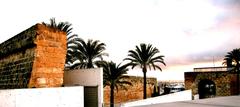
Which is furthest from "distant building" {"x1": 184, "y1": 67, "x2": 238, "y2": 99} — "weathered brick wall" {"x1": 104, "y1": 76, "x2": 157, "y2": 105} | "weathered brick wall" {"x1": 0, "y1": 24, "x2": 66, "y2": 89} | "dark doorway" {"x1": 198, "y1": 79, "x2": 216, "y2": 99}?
"weathered brick wall" {"x1": 0, "y1": 24, "x2": 66, "y2": 89}

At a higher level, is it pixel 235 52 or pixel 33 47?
pixel 235 52

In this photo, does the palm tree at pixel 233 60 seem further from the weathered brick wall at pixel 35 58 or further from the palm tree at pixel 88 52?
the weathered brick wall at pixel 35 58

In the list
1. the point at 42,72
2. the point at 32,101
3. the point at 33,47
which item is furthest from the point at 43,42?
the point at 32,101

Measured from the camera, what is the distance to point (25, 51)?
1020cm

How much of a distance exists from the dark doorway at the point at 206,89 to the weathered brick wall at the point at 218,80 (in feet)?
3.12

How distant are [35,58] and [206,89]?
33.8m

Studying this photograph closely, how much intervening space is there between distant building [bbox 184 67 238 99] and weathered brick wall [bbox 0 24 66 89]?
88.4ft

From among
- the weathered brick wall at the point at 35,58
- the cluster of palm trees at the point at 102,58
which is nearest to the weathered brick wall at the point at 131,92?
the cluster of palm trees at the point at 102,58

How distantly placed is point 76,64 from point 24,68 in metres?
13.3

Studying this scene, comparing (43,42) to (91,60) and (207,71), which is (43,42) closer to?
(91,60)

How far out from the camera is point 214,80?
35.8 metres

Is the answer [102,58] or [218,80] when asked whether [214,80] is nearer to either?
[218,80]

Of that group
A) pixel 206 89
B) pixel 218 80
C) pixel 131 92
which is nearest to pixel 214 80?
pixel 218 80

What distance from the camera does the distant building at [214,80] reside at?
116 feet
